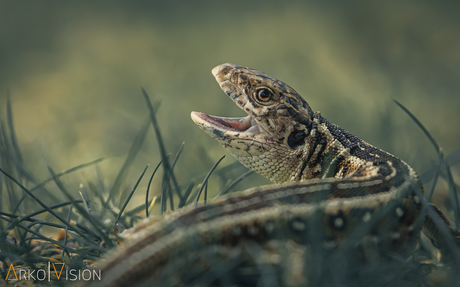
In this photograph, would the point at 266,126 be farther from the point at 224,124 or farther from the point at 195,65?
the point at 195,65

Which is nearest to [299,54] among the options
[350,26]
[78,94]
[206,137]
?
[350,26]

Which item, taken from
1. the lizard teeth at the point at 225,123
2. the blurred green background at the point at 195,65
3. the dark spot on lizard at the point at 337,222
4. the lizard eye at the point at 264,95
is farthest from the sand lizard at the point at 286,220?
the blurred green background at the point at 195,65

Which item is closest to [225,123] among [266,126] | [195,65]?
[266,126]

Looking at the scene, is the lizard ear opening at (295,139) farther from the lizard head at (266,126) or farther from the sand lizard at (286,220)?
the sand lizard at (286,220)

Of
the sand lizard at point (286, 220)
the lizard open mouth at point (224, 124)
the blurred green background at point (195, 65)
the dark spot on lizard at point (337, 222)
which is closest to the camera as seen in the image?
the sand lizard at point (286, 220)

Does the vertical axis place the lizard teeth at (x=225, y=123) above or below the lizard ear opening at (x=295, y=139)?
above

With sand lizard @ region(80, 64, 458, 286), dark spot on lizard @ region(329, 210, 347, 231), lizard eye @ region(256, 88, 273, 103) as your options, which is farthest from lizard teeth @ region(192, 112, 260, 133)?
dark spot on lizard @ region(329, 210, 347, 231)

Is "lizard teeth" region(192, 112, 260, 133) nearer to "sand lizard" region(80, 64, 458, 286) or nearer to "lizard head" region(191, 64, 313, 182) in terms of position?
"lizard head" region(191, 64, 313, 182)

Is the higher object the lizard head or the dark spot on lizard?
the lizard head
